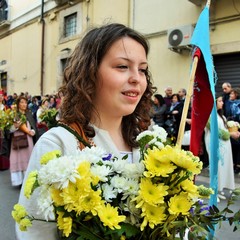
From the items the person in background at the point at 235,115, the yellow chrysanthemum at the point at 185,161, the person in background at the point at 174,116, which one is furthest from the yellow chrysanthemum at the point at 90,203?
the person in background at the point at 174,116

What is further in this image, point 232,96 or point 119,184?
point 232,96

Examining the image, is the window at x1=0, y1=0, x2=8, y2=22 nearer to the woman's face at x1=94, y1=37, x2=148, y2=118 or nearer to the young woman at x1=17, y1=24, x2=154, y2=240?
the young woman at x1=17, y1=24, x2=154, y2=240

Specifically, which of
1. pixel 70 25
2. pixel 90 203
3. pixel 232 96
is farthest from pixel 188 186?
pixel 70 25

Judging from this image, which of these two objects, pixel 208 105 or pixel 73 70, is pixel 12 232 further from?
pixel 73 70

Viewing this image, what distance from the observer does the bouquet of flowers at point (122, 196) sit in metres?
0.86

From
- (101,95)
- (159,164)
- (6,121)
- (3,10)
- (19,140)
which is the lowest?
(19,140)

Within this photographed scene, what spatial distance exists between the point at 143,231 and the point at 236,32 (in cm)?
890

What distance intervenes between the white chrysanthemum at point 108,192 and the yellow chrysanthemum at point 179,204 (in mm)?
153

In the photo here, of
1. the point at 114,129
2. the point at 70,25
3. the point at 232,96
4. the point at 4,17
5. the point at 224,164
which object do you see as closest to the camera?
the point at 114,129

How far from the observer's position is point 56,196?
0.88m

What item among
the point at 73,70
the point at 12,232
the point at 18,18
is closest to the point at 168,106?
the point at 12,232

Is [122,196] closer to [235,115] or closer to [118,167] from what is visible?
[118,167]

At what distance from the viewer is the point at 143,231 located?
36.9 inches

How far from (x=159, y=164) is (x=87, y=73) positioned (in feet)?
2.03
